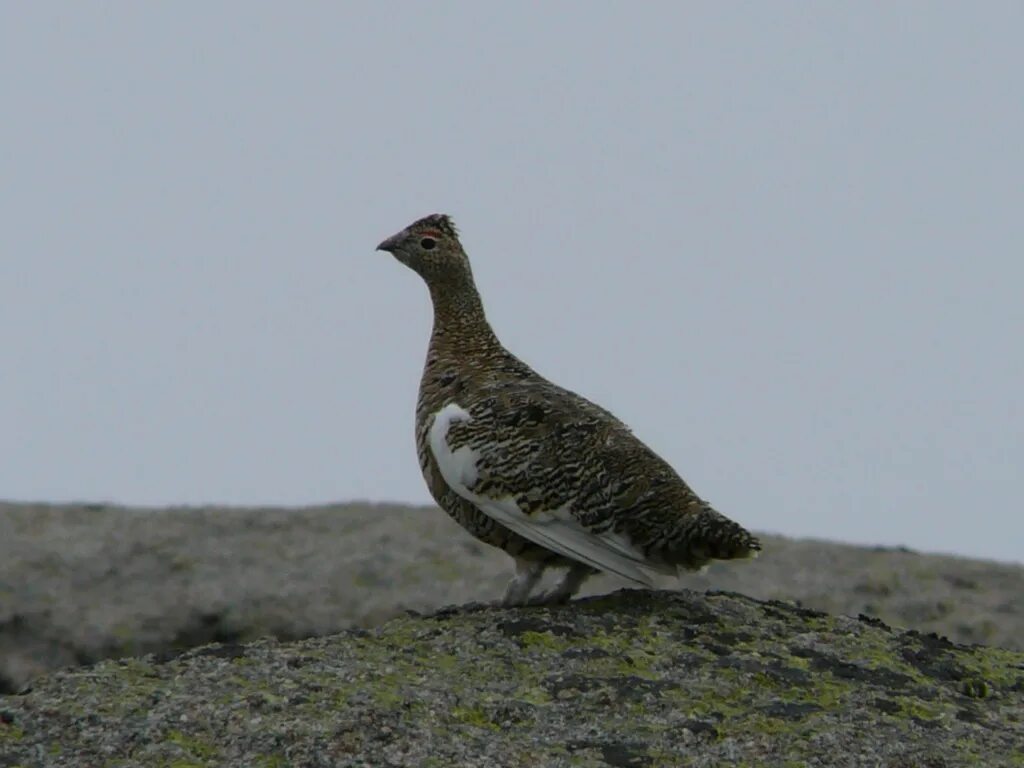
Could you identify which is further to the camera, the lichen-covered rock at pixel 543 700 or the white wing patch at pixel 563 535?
the white wing patch at pixel 563 535

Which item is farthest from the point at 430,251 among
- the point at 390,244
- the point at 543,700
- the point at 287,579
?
the point at 287,579

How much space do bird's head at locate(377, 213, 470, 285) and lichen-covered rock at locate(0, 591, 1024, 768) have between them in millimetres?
2201

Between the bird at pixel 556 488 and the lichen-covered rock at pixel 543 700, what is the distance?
12.3 inches

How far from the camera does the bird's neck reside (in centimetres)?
1092

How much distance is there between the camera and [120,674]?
28.5 feet

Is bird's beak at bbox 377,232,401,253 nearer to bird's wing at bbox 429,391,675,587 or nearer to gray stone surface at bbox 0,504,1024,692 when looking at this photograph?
bird's wing at bbox 429,391,675,587

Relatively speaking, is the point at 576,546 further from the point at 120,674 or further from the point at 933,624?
the point at 933,624

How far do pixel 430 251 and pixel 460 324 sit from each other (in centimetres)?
47

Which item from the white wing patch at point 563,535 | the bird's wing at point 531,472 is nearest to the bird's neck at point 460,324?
the bird's wing at point 531,472

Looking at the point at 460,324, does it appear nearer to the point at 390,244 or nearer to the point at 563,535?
the point at 390,244

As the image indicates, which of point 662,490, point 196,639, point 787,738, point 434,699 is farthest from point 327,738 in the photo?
point 196,639

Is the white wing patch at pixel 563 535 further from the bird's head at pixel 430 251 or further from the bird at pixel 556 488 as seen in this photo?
the bird's head at pixel 430 251

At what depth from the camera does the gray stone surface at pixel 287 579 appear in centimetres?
1421

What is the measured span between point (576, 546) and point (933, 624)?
6.30m
